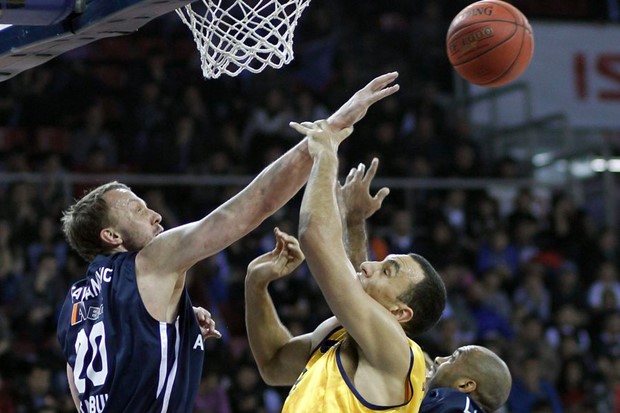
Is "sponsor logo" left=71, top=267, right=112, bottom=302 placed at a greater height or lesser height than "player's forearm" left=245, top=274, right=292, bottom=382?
greater

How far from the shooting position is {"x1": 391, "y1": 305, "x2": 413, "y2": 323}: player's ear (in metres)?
3.76

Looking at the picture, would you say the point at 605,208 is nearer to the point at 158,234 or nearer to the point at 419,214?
the point at 419,214

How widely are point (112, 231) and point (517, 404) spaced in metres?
6.62

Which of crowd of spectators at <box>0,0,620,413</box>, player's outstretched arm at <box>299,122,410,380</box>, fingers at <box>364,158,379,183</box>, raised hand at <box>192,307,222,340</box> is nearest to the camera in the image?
player's outstretched arm at <box>299,122,410,380</box>

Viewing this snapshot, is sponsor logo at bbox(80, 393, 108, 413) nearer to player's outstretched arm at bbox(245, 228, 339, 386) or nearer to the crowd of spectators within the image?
player's outstretched arm at bbox(245, 228, 339, 386)

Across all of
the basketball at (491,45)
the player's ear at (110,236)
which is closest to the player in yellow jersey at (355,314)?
the player's ear at (110,236)

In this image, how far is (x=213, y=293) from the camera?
9539 millimetres

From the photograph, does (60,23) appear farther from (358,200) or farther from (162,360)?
(358,200)

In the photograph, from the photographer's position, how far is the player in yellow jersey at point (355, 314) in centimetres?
353

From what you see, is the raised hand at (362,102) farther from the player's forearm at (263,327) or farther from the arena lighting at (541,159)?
the arena lighting at (541,159)

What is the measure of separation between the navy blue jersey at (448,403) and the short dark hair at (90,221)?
49.7 inches

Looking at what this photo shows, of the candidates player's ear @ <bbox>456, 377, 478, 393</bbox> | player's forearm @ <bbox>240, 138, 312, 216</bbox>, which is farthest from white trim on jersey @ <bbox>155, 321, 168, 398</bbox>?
player's ear @ <bbox>456, 377, 478, 393</bbox>

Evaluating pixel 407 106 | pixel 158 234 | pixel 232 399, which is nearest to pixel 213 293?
pixel 232 399

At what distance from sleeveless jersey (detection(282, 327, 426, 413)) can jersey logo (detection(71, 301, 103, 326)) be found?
2.29 ft
